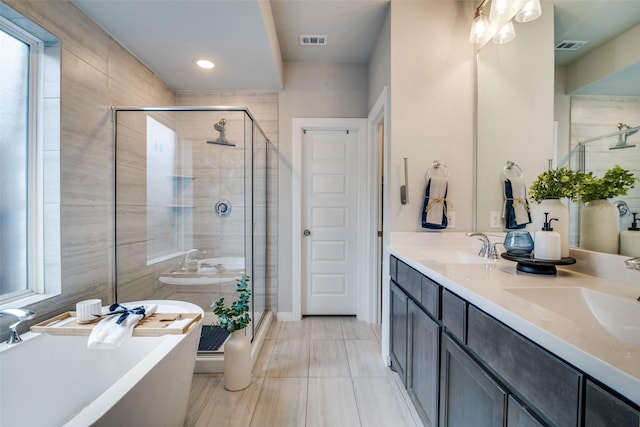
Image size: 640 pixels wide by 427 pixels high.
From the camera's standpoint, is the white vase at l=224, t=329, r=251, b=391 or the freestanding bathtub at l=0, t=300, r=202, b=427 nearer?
the freestanding bathtub at l=0, t=300, r=202, b=427

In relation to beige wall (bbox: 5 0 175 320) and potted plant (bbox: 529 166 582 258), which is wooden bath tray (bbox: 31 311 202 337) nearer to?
beige wall (bbox: 5 0 175 320)

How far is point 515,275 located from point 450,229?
2.54 feet

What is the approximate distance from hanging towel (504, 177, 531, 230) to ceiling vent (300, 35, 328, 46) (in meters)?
1.95

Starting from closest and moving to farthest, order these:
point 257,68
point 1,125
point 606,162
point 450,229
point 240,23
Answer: point 606,162
point 1,125
point 240,23
point 450,229
point 257,68

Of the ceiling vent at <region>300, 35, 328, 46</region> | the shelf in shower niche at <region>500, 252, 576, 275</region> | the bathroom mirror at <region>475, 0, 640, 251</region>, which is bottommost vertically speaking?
the shelf in shower niche at <region>500, 252, 576, 275</region>

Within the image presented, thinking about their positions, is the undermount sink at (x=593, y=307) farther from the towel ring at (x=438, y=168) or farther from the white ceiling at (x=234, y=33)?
the white ceiling at (x=234, y=33)

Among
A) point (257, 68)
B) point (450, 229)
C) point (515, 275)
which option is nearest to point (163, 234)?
point (257, 68)

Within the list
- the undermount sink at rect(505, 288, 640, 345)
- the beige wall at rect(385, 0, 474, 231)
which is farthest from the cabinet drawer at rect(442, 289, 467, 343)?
the beige wall at rect(385, 0, 474, 231)

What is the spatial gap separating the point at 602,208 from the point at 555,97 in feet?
1.94

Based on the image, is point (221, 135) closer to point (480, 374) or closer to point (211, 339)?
point (211, 339)

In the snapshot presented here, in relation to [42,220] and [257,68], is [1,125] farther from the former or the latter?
[257,68]

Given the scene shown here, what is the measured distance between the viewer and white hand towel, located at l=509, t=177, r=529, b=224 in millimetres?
1576

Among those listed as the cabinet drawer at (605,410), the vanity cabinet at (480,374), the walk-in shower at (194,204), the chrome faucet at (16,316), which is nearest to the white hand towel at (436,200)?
the vanity cabinet at (480,374)

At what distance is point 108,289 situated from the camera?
184 cm
